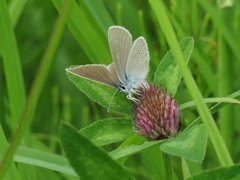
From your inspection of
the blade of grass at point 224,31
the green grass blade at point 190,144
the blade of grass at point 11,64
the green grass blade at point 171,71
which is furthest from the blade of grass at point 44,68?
the blade of grass at point 224,31


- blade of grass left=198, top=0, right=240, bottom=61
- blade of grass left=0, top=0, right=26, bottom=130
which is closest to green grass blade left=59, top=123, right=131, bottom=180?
blade of grass left=0, top=0, right=26, bottom=130

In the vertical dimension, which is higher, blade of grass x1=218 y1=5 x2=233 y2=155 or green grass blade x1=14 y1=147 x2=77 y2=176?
green grass blade x1=14 y1=147 x2=77 y2=176

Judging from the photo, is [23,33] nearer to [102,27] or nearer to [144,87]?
[102,27]

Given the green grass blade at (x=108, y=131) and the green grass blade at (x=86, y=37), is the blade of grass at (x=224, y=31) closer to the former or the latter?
the green grass blade at (x=86, y=37)

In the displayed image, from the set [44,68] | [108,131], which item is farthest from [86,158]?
[108,131]

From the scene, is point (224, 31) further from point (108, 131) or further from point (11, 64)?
point (108, 131)

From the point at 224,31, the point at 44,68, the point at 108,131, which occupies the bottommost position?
the point at 224,31

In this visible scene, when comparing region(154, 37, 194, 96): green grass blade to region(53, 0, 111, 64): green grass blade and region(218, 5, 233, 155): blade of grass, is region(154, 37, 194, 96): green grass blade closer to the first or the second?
region(53, 0, 111, 64): green grass blade
